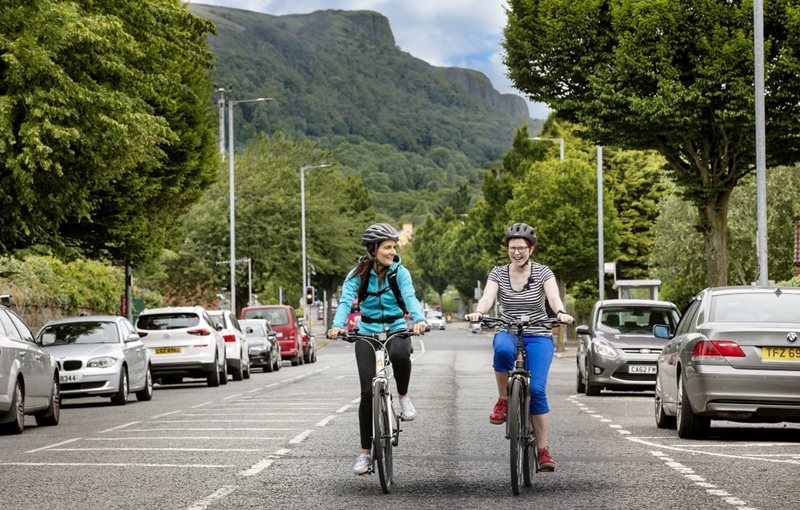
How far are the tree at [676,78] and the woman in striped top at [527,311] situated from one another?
21208 millimetres

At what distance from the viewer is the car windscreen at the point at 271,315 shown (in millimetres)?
46406

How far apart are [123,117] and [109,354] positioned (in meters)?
3.88

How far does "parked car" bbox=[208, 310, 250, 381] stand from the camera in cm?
3522

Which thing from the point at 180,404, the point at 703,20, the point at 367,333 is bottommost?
the point at 180,404

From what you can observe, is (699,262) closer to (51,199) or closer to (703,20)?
(703,20)

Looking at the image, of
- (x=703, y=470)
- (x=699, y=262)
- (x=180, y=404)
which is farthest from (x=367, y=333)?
(x=699, y=262)

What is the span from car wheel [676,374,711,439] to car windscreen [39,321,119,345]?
1207 cm

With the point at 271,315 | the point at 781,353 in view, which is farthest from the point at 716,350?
the point at 271,315

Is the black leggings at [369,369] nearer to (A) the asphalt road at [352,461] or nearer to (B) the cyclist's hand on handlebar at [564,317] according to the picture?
(A) the asphalt road at [352,461]

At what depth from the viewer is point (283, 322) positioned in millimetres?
46562

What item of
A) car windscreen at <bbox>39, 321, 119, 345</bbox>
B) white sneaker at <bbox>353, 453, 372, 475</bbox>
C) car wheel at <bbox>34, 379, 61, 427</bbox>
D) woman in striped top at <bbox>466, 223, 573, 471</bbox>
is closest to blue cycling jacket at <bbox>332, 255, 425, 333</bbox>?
woman in striped top at <bbox>466, 223, 573, 471</bbox>

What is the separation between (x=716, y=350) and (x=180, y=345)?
60.0 ft

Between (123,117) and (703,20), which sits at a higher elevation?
(703,20)

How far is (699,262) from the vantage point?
195ft
